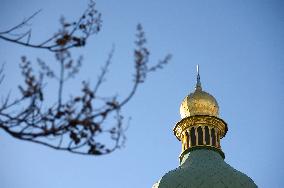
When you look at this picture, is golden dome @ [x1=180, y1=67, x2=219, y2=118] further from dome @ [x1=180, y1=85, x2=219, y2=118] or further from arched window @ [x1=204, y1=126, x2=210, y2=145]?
arched window @ [x1=204, y1=126, x2=210, y2=145]

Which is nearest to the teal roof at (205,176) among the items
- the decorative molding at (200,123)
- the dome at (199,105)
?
the decorative molding at (200,123)

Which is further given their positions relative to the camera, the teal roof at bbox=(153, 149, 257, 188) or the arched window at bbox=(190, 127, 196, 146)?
the arched window at bbox=(190, 127, 196, 146)

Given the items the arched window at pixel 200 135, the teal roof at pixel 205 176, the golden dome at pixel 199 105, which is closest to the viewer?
the teal roof at pixel 205 176

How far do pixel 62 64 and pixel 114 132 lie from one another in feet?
2.70

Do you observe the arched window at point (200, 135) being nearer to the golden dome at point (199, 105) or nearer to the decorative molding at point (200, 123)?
the decorative molding at point (200, 123)

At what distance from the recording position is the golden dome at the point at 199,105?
30625 millimetres

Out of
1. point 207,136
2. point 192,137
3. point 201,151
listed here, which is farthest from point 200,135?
point 201,151

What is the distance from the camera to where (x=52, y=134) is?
5.32m

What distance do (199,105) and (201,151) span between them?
2860mm

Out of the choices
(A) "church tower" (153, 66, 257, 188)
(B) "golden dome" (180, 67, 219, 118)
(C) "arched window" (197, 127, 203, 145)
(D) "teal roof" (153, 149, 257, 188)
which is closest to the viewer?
(D) "teal roof" (153, 149, 257, 188)

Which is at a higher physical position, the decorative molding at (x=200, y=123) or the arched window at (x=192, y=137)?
the decorative molding at (x=200, y=123)

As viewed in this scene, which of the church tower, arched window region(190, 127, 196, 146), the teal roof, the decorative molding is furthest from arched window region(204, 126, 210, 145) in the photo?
the teal roof

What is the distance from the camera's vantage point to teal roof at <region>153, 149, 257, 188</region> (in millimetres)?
24828

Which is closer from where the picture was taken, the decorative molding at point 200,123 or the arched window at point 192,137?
the arched window at point 192,137
